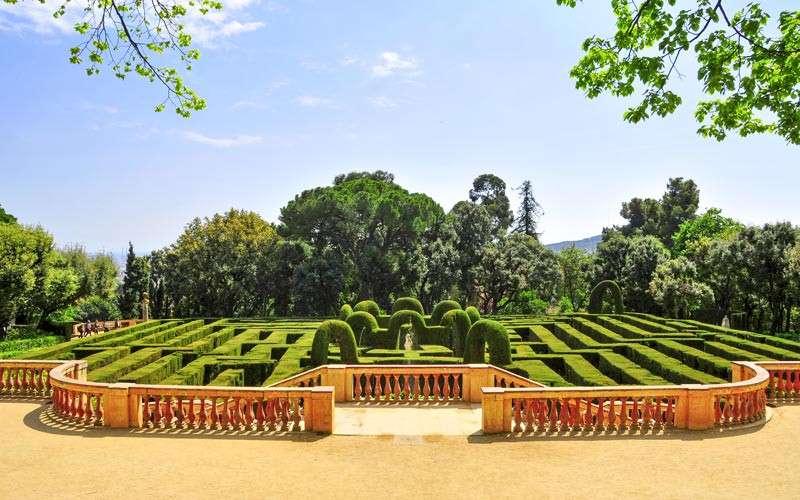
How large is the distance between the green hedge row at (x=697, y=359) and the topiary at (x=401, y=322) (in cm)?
1084

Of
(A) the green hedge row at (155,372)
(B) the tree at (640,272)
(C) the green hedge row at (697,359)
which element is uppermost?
(B) the tree at (640,272)

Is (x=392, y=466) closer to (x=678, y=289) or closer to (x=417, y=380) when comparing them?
(x=417, y=380)

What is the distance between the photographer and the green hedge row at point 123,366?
18.7m

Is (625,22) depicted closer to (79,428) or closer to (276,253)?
(79,428)

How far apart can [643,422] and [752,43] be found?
7401mm

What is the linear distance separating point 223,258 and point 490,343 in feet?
129

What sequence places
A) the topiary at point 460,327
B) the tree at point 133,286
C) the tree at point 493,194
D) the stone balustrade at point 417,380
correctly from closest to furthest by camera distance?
the stone balustrade at point 417,380
the topiary at point 460,327
the tree at point 133,286
the tree at point 493,194

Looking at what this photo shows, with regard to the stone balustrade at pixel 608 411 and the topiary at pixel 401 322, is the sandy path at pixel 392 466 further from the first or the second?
the topiary at pixel 401 322

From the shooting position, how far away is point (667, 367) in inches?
786

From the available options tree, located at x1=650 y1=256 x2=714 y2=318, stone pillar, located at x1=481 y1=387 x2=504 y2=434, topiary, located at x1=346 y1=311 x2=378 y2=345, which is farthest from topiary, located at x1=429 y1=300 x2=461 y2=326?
tree, located at x1=650 y1=256 x2=714 y2=318

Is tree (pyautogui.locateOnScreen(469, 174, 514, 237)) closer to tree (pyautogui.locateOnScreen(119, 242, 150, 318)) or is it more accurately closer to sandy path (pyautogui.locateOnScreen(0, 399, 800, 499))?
tree (pyautogui.locateOnScreen(119, 242, 150, 318))

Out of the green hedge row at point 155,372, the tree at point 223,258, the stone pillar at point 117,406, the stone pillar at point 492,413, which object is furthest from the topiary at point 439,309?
the tree at point 223,258

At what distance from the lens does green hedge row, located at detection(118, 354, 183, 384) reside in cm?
1806

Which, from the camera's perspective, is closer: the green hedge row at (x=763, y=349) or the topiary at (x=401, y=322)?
the green hedge row at (x=763, y=349)
